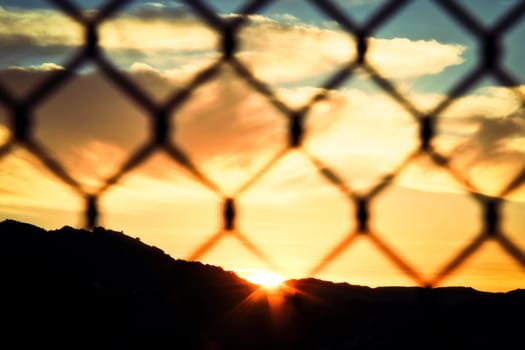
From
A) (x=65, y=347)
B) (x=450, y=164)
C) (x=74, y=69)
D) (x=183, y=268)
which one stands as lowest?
(x=183, y=268)

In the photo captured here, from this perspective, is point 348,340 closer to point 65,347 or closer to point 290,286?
point 65,347

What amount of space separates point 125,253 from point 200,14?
13451 millimetres

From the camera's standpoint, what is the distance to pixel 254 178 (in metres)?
0.95

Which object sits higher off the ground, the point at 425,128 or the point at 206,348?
the point at 206,348

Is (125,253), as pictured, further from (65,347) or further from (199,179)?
(199,179)

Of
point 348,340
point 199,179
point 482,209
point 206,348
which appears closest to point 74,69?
point 199,179

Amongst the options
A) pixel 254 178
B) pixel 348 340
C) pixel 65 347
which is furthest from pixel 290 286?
pixel 348 340

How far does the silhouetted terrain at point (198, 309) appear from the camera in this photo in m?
1.24

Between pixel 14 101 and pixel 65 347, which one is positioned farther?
pixel 65 347

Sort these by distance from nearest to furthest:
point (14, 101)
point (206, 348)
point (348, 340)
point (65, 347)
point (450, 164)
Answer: point (14, 101)
point (450, 164)
point (65, 347)
point (206, 348)
point (348, 340)

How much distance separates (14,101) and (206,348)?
8611 millimetres

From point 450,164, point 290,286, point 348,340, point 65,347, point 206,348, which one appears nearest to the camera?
point 450,164

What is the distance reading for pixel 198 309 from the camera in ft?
15.8

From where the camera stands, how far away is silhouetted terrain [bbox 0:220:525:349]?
4.05ft
